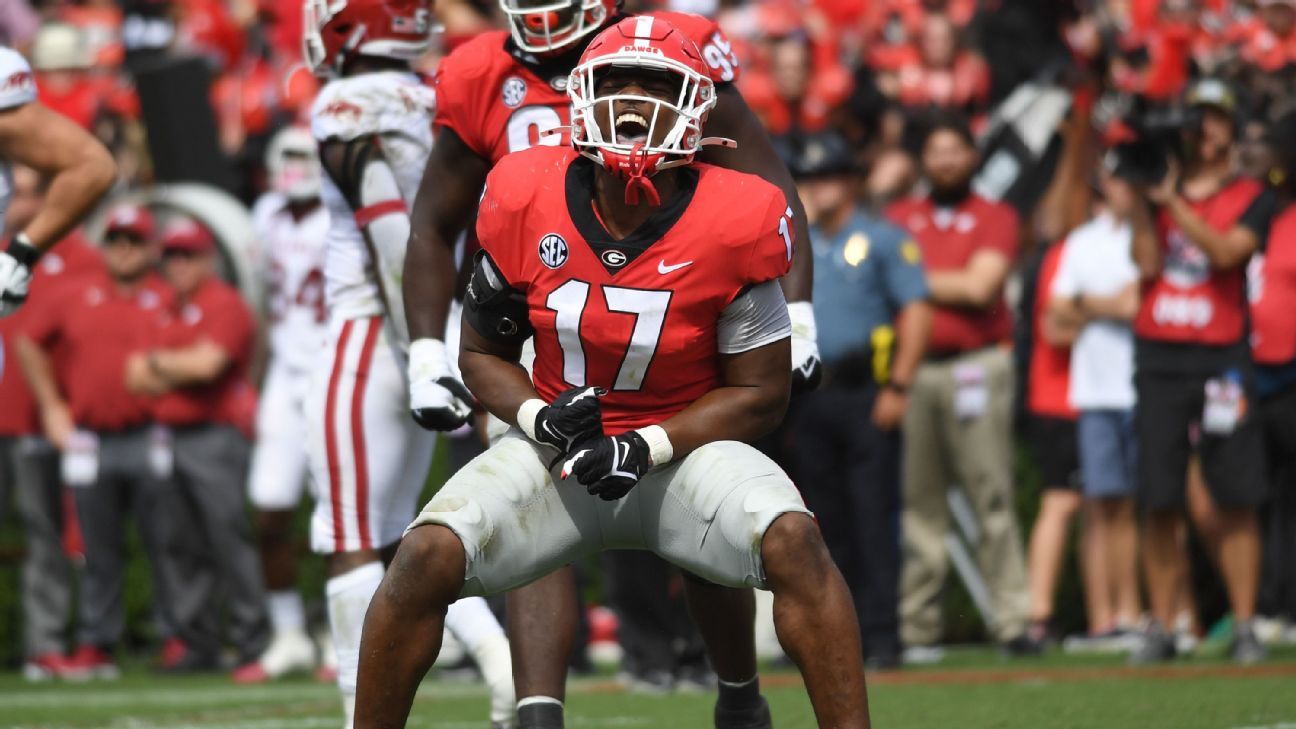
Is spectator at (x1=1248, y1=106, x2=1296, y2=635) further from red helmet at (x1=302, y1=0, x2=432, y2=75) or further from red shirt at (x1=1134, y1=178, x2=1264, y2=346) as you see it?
red helmet at (x1=302, y1=0, x2=432, y2=75)

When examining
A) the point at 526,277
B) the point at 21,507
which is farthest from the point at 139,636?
the point at 526,277

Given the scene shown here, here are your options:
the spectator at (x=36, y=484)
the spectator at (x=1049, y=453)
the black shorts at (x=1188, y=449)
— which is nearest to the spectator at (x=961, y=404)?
the spectator at (x=1049, y=453)

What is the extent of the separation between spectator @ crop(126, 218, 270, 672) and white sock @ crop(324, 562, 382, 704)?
444 centimetres

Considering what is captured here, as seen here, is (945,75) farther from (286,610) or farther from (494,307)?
(494,307)

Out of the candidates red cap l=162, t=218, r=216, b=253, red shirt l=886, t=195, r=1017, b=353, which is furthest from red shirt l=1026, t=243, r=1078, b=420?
red cap l=162, t=218, r=216, b=253

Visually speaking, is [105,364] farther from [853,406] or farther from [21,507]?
[853,406]

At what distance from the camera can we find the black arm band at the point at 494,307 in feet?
14.6

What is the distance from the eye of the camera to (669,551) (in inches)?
173

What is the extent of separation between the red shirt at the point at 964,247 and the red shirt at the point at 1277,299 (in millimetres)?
1162

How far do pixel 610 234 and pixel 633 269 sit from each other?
110 millimetres

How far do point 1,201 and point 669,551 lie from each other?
8.63ft

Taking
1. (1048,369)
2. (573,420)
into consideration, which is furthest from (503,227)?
(1048,369)

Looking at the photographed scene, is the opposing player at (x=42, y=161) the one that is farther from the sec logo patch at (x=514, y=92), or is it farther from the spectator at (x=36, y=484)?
the spectator at (x=36, y=484)

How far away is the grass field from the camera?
6398mm
